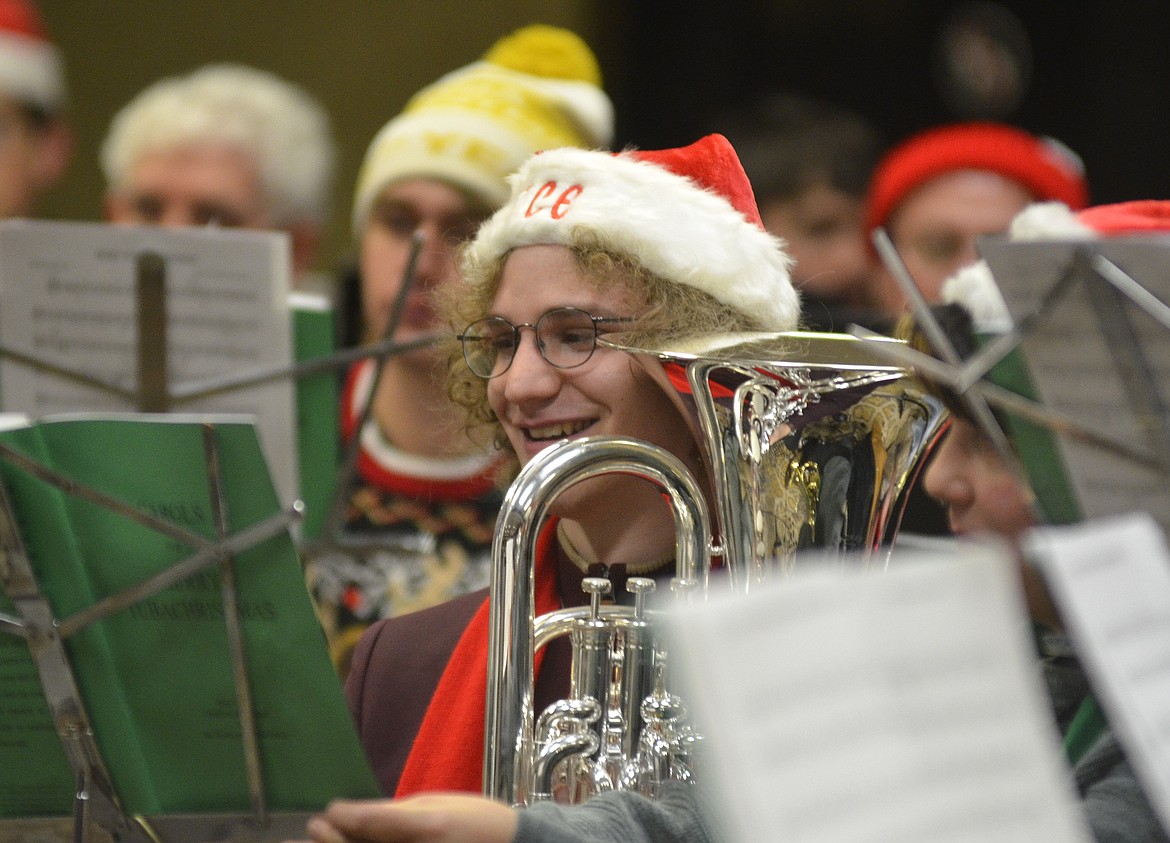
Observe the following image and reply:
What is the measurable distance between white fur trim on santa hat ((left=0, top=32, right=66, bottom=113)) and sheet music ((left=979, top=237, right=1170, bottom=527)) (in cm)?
279

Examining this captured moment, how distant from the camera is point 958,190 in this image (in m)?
3.31

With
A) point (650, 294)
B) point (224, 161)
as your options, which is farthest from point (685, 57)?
point (650, 294)

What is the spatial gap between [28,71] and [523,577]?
91.4 inches

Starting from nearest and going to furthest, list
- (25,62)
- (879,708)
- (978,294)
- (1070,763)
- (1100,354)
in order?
(879,708), (1100,354), (1070,763), (978,294), (25,62)

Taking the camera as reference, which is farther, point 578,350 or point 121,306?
point 121,306

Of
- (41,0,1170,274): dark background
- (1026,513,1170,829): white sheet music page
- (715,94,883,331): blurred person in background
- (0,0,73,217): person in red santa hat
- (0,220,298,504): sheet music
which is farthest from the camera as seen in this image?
(41,0,1170,274): dark background

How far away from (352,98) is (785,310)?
11.0 ft

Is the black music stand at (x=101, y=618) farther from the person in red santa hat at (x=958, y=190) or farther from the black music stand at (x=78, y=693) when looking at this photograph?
the person in red santa hat at (x=958, y=190)

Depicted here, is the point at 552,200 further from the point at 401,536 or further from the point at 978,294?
the point at 401,536

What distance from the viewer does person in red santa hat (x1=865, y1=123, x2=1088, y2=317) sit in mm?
3215

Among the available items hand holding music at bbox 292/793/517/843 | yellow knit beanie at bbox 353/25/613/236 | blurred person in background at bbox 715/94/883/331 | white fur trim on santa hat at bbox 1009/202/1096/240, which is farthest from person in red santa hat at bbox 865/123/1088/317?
hand holding music at bbox 292/793/517/843

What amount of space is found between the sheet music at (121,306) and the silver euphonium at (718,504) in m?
0.84

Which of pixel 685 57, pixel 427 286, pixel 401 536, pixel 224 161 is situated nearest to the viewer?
pixel 401 536

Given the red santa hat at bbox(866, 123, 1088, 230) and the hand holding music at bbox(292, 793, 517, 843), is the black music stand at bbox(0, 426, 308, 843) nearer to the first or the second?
the hand holding music at bbox(292, 793, 517, 843)
